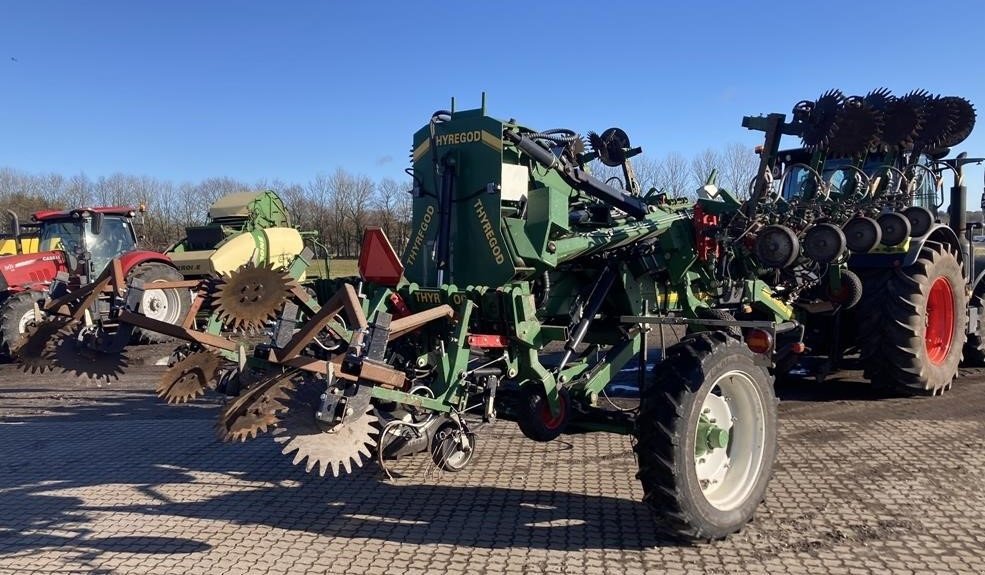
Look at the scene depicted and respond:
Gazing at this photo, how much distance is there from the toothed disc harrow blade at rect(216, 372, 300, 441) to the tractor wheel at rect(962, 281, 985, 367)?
8.67m

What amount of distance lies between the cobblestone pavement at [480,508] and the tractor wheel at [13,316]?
5.07m

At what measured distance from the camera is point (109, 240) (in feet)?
46.0

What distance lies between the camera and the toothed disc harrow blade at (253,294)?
13.5 feet

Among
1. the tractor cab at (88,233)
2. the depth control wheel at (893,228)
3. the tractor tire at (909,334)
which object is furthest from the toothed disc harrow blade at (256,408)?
the tractor cab at (88,233)

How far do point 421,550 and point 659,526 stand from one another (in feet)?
4.06

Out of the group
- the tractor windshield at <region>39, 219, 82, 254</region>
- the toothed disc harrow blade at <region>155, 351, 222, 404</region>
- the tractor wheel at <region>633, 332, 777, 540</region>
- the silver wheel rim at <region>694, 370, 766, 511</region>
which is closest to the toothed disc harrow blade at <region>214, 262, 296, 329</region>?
the toothed disc harrow blade at <region>155, 351, 222, 404</region>

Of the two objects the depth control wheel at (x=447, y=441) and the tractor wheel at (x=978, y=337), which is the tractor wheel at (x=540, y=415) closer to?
the depth control wheel at (x=447, y=441)

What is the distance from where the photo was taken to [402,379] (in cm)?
371

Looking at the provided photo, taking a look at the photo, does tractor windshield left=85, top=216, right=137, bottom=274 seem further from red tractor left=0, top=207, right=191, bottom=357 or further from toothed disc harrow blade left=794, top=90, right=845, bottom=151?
toothed disc harrow blade left=794, top=90, right=845, bottom=151

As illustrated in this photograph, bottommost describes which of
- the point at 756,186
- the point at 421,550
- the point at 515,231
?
the point at 421,550

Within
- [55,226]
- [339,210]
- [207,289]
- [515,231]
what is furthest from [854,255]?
[339,210]

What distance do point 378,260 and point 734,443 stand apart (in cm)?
233

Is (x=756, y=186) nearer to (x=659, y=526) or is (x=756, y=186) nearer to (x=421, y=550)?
(x=659, y=526)

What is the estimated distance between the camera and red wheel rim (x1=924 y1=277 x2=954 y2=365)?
27.1 feet
